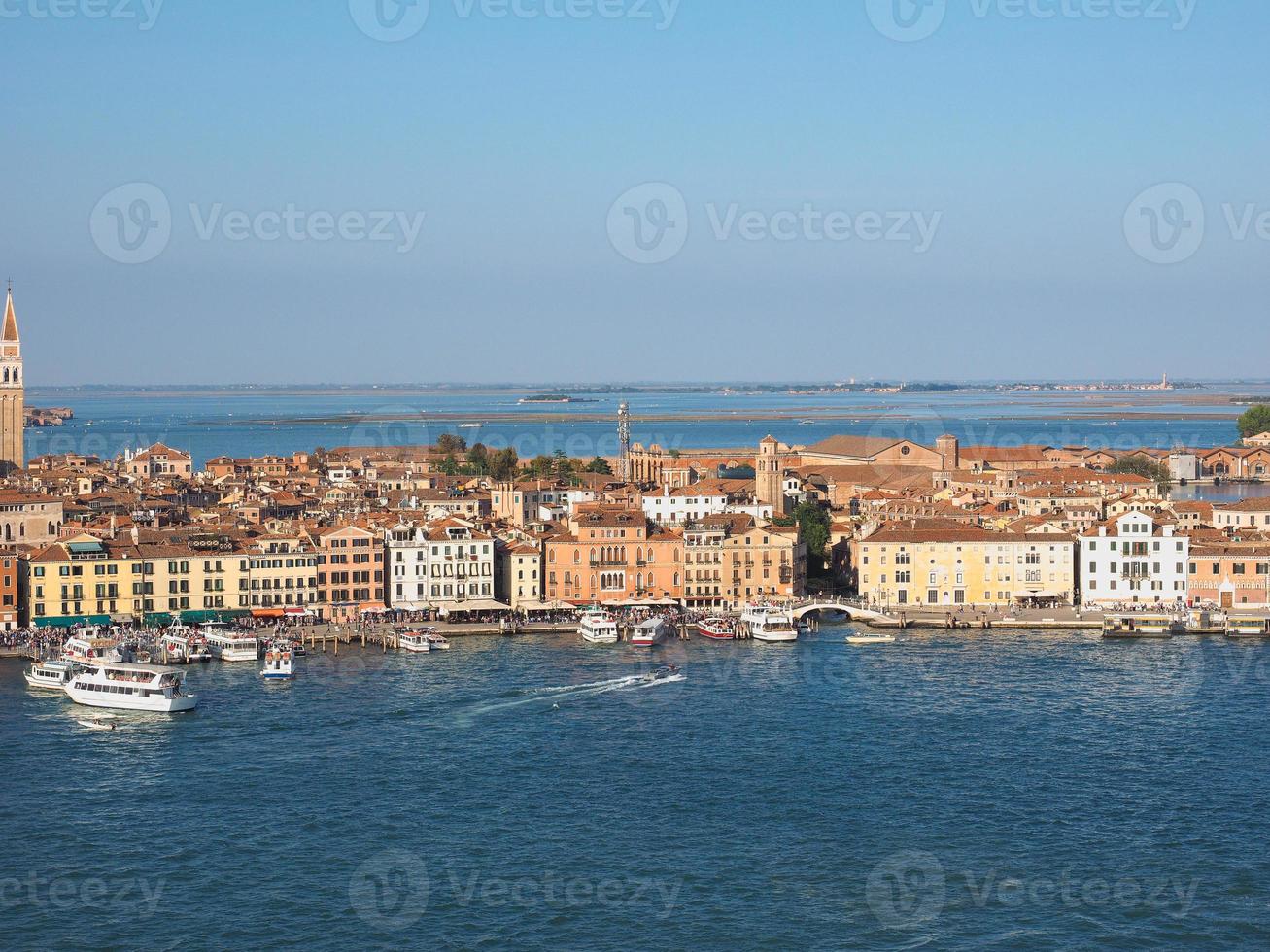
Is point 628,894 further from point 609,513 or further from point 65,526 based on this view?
point 65,526

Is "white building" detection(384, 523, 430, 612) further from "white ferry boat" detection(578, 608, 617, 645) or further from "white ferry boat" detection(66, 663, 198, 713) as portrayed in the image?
"white ferry boat" detection(66, 663, 198, 713)

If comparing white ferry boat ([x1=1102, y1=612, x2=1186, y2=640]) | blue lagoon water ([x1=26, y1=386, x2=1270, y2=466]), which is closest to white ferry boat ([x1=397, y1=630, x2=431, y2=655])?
white ferry boat ([x1=1102, y1=612, x2=1186, y2=640])

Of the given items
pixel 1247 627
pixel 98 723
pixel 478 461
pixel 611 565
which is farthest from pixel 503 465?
pixel 98 723

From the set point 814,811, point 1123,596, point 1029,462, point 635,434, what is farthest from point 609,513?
point 635,434

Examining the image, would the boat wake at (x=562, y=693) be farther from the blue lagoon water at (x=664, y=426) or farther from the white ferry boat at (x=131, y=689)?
the blue lagoon water at (x=664, y=426)

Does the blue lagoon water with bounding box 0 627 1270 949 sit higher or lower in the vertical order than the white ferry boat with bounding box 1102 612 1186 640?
lower

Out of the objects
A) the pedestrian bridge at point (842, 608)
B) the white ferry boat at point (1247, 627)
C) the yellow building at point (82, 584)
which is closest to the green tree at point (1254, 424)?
the white ferry boat at point (1247, 627)
